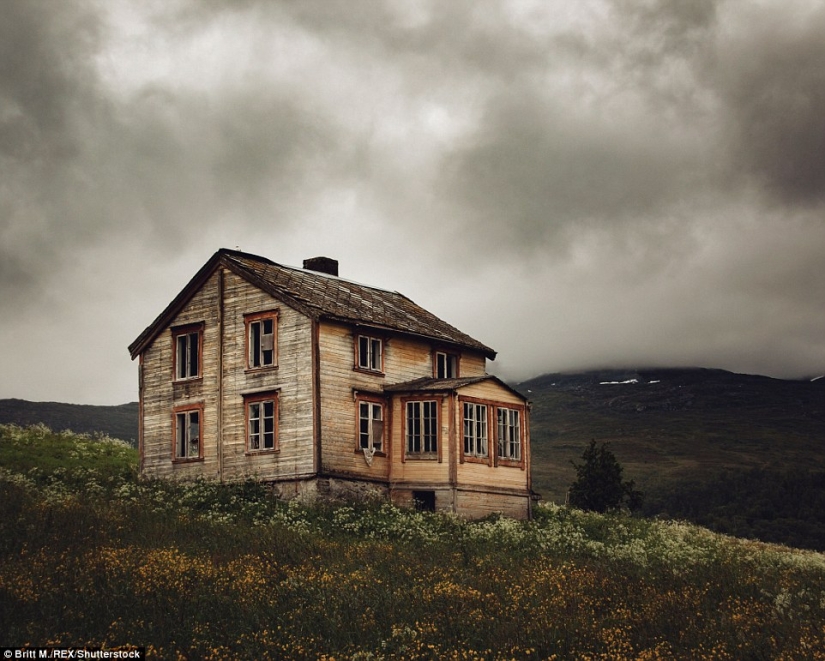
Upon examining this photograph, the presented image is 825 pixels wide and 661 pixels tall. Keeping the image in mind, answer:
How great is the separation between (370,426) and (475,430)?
4.21 metres

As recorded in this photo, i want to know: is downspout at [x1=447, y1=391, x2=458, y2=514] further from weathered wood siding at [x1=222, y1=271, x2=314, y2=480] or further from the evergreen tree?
the evergreen tree

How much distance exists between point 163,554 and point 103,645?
6786 mm

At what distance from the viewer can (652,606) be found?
20.0 metres

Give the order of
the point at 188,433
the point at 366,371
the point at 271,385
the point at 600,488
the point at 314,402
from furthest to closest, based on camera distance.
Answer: the point at 600,488 < the point at 188,433 < the point at 366,371 < the point at 271,385 < the point at 314,402

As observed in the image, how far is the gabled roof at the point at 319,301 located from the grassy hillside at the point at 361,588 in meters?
8.29

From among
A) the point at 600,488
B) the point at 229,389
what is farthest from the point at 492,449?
the point at 600,488

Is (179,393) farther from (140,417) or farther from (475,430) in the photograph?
(475,430)

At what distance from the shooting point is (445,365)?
1665 inches

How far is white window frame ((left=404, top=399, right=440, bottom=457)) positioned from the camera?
37719mm

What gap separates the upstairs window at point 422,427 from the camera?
37750 mm

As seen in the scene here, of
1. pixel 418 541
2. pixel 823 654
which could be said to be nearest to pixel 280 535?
pixel 418 541

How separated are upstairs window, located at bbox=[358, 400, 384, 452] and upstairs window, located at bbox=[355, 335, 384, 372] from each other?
152 cm

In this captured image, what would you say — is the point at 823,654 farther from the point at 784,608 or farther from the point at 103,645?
the point at 103,645

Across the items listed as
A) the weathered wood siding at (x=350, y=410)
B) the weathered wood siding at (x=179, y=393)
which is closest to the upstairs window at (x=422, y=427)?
the weathered wood siding at (x=350, y=410)
